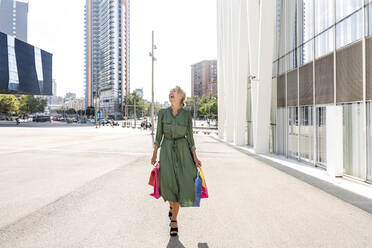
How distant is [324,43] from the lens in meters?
9.14

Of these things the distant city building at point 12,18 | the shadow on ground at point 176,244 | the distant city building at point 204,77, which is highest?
the distant city building at point 12,18

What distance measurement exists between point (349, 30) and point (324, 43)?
143cm

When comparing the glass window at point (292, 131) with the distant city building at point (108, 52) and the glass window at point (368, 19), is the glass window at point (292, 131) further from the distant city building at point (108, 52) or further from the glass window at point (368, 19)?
the distant city building at point (108, 52)

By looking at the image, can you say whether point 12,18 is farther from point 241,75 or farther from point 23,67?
point 241,75

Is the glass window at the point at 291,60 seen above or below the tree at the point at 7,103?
below

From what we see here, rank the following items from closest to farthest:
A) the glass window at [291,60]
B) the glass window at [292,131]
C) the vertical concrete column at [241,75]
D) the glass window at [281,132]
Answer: the glass window at [292,131] < the glass window at [291,60] < the glass window at [281,132] < the vertical concrete column at [241,75]

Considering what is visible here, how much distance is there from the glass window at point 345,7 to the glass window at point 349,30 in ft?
0.61

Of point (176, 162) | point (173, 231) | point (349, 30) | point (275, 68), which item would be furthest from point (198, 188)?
point (275, 68)

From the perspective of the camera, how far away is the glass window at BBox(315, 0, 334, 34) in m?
8.84

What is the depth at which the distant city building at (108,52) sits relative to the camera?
12912 cm

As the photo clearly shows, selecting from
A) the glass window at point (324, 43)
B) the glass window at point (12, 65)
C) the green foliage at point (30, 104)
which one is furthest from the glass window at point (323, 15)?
the green foliage at point (30, 104)

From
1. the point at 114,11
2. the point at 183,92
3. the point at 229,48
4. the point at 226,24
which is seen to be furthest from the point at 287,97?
the point at 114,11

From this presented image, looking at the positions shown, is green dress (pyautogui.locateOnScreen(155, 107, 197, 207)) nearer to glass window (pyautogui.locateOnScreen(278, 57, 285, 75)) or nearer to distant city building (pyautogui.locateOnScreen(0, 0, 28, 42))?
glass window (pyautogui.locateOnScreen(278, 57, 285, 75))

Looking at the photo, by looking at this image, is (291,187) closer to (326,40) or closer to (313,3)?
(326,40)
